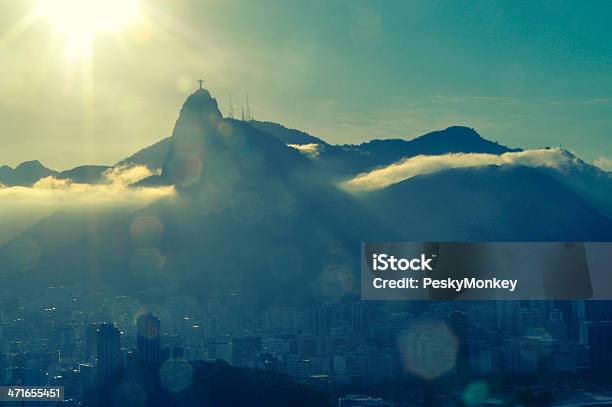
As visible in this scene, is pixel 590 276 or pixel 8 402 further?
pixel 590 276

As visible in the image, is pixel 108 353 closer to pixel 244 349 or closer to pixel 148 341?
pixel 148 341

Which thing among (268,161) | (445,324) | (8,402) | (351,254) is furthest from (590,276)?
(268,161)

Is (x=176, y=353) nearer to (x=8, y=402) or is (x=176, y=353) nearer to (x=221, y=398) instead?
(x=221, y=398)

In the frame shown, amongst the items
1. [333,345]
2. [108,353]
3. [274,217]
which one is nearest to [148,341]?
[108,353]

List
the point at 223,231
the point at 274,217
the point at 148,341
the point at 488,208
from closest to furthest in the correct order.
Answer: the point at 148,341, the point at 223,231, the point at 274,217, the point at 488,208

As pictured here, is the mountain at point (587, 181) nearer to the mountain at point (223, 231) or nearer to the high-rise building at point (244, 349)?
the mountain at point (223, 231)

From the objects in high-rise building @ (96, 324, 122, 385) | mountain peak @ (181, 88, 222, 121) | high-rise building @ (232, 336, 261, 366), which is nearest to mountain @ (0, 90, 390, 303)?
mountain peak @ (181, 88, 222, 121)

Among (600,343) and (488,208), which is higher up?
(488,208)
